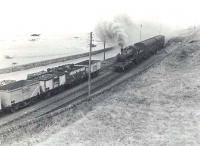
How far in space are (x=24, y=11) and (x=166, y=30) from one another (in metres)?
59.4

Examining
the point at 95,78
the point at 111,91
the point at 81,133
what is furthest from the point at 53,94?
the point at 81,133

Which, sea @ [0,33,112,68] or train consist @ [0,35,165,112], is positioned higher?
sea @ [0,33,112,68]

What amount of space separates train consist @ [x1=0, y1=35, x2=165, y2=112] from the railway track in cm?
125

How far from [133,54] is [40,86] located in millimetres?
21385

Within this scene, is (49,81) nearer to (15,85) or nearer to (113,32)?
(15,85)

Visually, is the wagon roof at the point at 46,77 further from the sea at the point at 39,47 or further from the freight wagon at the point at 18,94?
the sea at the point at 39,47

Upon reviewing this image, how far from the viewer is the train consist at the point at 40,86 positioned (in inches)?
1312

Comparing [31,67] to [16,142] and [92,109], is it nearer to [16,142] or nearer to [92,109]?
[92,109]

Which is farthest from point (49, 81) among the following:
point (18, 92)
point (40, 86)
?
point (18, 92)

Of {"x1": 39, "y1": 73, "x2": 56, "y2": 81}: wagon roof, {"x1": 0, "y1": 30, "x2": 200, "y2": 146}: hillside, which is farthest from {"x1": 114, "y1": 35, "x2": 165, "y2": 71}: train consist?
{"x1": 39, "y1": 73, "x2": 56, "y2": 81}: wagon roof

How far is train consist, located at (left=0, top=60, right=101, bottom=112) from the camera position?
3331 centimetres

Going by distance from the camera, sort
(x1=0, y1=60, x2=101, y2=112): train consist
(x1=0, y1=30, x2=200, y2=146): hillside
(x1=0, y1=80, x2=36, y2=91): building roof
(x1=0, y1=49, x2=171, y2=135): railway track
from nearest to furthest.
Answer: (x1=0, y1=30, x2=200, y2=146): hillside
(x1=0, y1=49, x2=171, y2=135): railway track
(x1=0, y1=60, x2=101, y2=112): train consist
(x1=0, y1=80, x2=36, y2=91): building roof

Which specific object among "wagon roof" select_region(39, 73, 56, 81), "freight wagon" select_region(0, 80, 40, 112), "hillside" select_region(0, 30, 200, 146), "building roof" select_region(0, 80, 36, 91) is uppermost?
"wagon roof" select_region(39, 73, 56, 81)

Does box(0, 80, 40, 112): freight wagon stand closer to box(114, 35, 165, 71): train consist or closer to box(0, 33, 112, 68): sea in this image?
box(114, 35, 165, 71): train consist
